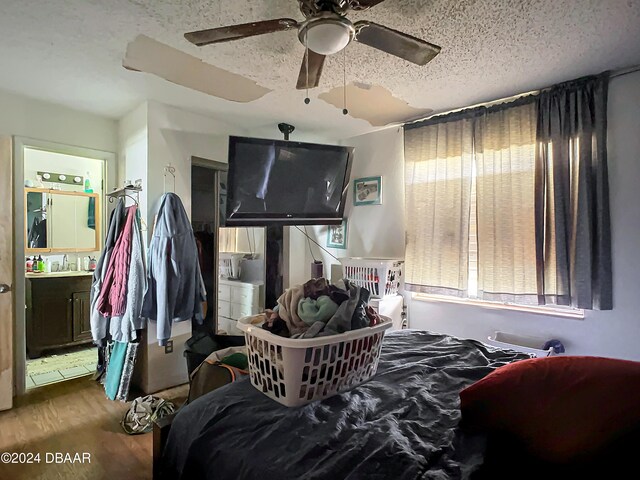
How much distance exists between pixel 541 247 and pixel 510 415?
176cm

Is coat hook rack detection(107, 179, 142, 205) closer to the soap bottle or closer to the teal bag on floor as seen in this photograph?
the teal bag on floor

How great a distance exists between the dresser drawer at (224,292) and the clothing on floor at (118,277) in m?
0.87

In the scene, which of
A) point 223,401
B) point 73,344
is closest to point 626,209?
point 223,401

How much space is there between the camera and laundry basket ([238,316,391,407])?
3.14 ft

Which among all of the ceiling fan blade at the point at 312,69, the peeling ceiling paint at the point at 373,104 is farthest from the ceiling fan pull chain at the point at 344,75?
the ceiling fan blade at the point at 312,69

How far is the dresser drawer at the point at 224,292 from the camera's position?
3139mm

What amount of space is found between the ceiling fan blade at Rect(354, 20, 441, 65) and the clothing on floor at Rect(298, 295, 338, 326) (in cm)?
104

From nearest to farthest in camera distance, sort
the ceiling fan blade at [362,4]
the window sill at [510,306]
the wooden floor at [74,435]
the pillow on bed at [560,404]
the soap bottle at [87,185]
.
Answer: the pillow on bed at [560,404], the ceiling fan blade at [362,4], the wooden floor at [74,435], the window sill at [510,306], the soap bottle at [87,185]

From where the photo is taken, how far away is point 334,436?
827 mm

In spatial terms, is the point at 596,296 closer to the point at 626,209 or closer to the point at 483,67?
the point at 626,209

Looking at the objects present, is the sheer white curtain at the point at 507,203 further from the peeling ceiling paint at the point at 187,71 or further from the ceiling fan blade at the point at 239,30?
the ceiling fan blade at the point at 239,30

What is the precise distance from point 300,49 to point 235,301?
2242mm

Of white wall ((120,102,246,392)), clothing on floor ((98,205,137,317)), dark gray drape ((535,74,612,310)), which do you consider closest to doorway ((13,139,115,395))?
white wall ((120,102,246,392))

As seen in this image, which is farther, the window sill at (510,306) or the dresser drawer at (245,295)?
the dresser drawer at (245,295)
